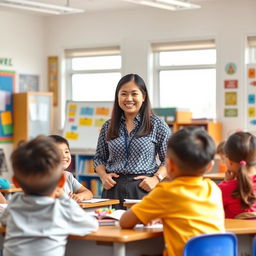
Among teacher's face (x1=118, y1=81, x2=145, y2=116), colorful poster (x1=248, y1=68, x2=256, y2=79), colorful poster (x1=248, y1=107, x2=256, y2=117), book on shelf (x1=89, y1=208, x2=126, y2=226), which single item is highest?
colorful poster (x1=248, y1=68, x2=256, y2=79)

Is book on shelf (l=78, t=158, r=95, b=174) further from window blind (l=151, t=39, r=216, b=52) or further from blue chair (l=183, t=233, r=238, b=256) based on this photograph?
blue chair (l=183, t=233, r=238, b=256)

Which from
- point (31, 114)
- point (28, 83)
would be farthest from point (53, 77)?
point (31, 114)

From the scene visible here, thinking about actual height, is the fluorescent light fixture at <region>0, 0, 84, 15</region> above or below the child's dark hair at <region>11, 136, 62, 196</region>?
above

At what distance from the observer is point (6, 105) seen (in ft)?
35.4

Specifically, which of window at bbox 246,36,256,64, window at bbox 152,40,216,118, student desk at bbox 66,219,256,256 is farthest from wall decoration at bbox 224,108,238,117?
student desk at bbox 66,219,256,256

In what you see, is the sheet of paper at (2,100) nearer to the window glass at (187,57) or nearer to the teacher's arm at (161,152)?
the window glass at (187,57)

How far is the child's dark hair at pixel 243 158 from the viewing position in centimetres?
353

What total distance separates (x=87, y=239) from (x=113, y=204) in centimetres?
131

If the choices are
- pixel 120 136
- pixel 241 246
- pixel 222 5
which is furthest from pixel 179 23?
pixel 241 246

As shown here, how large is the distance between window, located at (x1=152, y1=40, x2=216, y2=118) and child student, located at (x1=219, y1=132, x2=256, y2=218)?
657 centimetres

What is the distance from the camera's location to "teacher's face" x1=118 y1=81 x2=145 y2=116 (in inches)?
164

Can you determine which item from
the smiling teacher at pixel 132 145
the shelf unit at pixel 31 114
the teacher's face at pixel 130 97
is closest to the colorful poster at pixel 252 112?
the shelf unit at pixel 31 114

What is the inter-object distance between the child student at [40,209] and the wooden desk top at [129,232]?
2.7 inches

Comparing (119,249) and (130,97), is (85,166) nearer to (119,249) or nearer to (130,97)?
(130,97)
